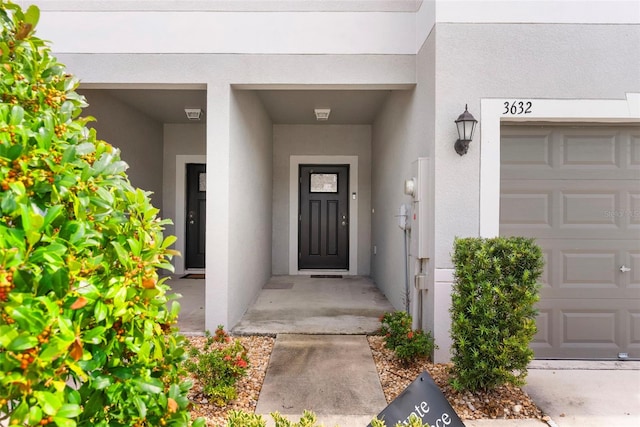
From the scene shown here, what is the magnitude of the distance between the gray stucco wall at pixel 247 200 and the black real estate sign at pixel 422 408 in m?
2.40

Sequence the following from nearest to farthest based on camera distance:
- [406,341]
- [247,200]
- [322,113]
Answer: [406,341]
[247,200]
[322,113]

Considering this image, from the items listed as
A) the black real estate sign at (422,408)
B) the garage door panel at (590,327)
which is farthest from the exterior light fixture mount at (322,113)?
the black real estate sign at (422,408)

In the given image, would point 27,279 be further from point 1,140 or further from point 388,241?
point 388,241

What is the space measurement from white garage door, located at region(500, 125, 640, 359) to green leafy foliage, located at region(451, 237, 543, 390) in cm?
92

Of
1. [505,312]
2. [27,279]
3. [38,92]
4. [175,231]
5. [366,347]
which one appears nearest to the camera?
[27,279]

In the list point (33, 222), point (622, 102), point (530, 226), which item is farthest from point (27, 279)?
point (622, 102)

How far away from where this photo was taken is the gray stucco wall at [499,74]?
120 inches

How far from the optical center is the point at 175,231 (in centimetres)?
657

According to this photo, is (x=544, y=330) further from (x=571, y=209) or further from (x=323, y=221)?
(x=323, y=221)

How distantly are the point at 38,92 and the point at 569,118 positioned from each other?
355cm

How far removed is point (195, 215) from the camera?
264 inches

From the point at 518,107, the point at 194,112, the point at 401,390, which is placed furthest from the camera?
the point at 194,112

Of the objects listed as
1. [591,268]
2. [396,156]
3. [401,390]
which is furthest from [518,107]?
[401,390]

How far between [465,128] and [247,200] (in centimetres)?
257
